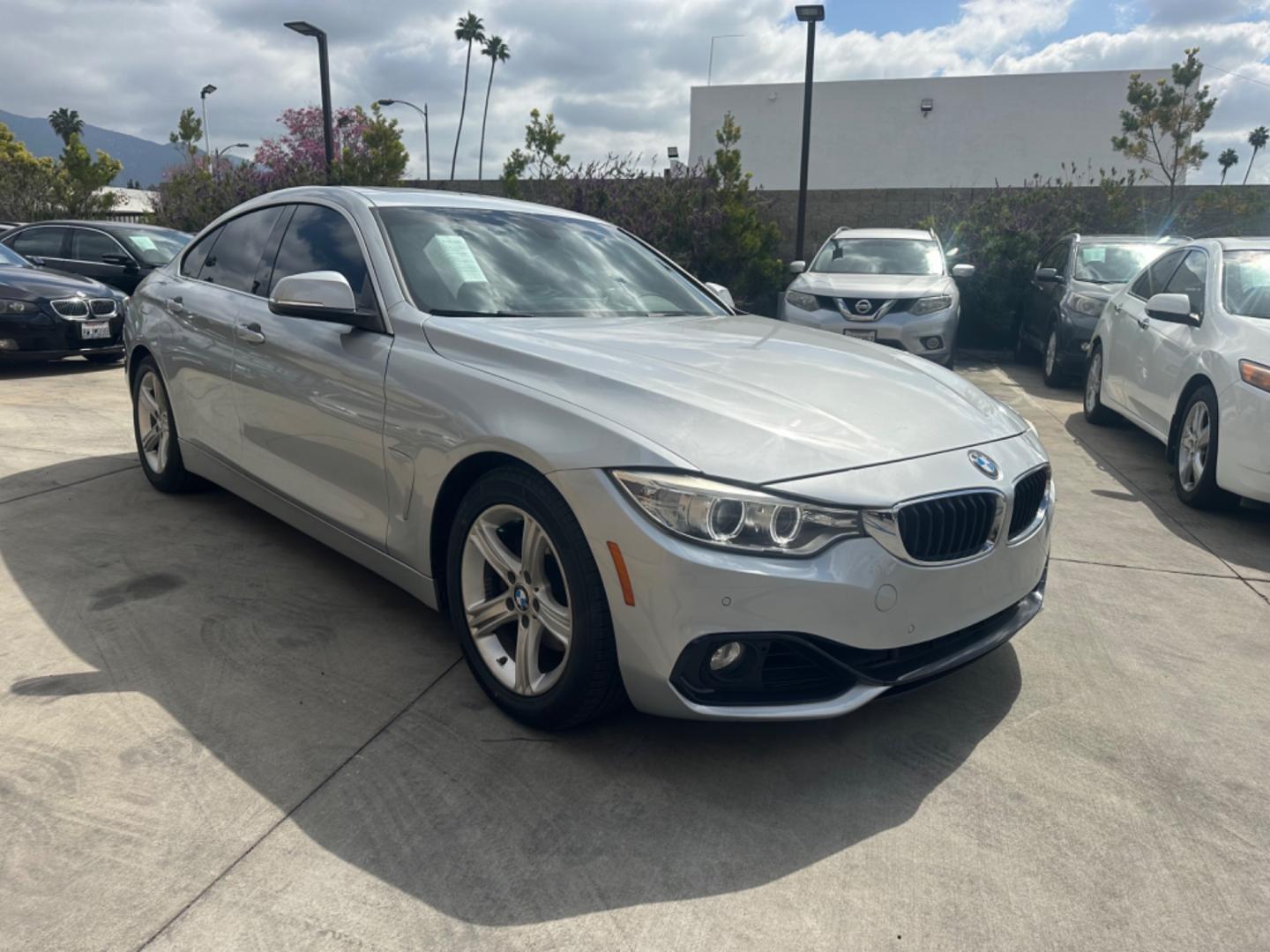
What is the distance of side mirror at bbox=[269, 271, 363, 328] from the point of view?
10.2ft

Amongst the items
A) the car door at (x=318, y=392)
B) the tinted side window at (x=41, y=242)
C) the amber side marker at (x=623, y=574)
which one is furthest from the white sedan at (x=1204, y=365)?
the tinted side window at (x=41, y=242)

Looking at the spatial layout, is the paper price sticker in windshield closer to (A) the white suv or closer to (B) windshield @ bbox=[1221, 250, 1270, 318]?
(B) windshield @ bbox=[1221, 250, 1270, 318]

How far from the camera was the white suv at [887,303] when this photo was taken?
9.02 metres

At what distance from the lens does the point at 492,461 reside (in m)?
2.72

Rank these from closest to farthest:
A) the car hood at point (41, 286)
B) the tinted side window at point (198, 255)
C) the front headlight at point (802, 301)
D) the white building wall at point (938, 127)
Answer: the tinted side window at point (198, 255), the car hood at point (41, 286), the front headlight at point (802, 301), the white building wall at point (938, 127)

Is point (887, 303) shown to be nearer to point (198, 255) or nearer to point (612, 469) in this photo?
point (198, 255)

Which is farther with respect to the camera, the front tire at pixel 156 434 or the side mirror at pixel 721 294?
the front tire at pixel 156 434

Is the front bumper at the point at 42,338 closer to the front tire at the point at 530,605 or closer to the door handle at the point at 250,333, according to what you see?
the door handle at the point at 250,333

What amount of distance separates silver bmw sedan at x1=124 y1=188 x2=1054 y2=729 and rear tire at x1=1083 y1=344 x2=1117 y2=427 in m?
4.77

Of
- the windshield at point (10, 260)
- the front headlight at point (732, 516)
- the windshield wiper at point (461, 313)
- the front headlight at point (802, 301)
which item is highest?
the windshield wiper at point (461, 313)

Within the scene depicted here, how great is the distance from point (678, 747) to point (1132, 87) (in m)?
19.4

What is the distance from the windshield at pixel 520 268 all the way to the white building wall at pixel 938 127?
109 ft

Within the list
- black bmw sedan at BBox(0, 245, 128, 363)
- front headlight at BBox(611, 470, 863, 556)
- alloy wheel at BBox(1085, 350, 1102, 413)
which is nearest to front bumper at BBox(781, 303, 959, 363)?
alloy wheel at BBox(1085, 350, 1102, 413)

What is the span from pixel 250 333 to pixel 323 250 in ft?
1.55
